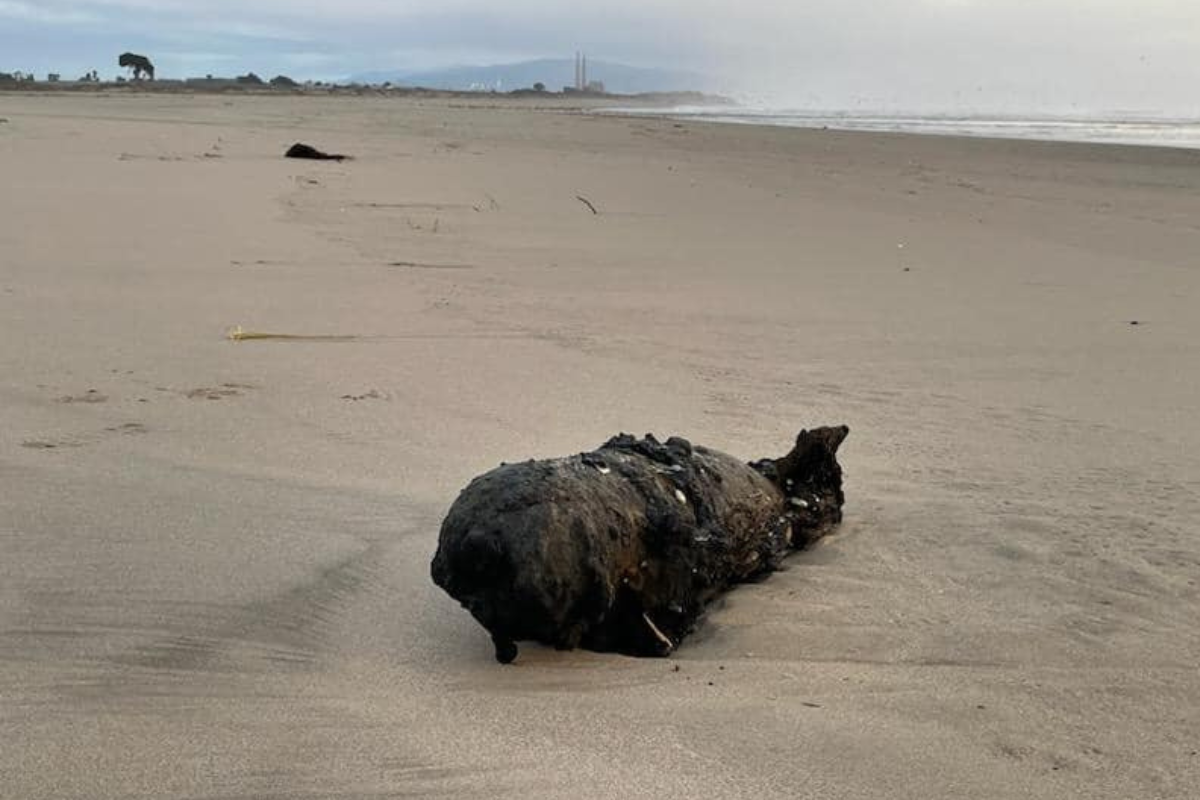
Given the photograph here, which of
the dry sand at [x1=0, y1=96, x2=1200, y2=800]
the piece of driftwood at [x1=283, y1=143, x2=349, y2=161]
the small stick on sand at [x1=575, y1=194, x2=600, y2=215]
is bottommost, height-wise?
the dry sand at [x1=0, y1=96, x2=1200, y2=800]

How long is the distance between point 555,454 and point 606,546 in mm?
1225

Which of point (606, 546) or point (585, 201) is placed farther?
point (585, 201)

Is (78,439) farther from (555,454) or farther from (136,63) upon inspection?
(136,63)

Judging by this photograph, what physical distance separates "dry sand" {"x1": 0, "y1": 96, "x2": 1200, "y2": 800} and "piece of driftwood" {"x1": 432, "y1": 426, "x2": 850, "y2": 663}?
84mm

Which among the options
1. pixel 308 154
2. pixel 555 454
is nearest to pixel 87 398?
pixel 555 454

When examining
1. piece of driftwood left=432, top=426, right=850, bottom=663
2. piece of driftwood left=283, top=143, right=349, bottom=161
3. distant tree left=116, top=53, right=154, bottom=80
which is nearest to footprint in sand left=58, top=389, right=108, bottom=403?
piece of driftwood left=432, top=426, right=850, bottom=663

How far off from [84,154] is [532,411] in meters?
10.5

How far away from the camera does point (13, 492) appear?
3006mm

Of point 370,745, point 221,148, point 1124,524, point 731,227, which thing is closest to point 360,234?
point 731,227

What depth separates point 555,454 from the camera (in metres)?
3.54

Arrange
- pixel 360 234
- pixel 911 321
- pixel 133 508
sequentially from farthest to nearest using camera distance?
pixel 360 234, pixel 911 321, pixel 133 508

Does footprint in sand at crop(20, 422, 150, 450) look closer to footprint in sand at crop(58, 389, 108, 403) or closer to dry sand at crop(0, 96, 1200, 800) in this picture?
dry sand at crop(0, 96, 1200, 800)

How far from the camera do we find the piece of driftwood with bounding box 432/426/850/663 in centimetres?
224

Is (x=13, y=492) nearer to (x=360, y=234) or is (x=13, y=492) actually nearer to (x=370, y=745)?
(x=370, y=745)
